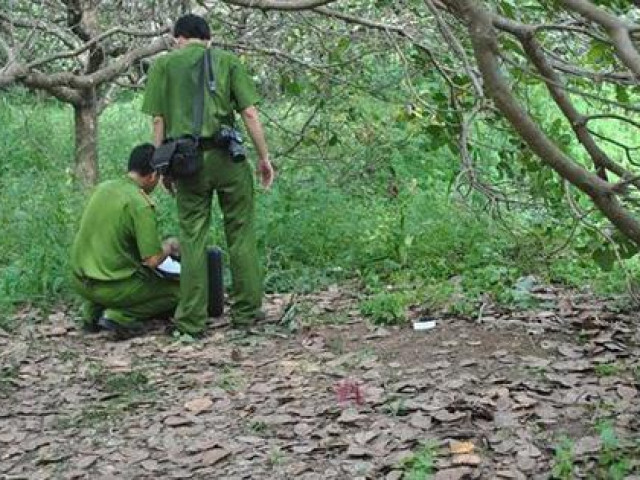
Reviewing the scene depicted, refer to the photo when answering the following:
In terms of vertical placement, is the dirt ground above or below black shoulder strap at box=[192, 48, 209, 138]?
below

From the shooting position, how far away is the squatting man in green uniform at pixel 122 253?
7.01m

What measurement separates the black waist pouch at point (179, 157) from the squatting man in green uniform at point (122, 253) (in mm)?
364

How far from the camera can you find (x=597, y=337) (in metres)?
6.09

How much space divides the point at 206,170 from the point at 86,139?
3.26 meters

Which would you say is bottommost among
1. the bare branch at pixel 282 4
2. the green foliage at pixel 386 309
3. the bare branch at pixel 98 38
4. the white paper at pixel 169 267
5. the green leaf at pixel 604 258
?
the green foliage at pixel 386 309

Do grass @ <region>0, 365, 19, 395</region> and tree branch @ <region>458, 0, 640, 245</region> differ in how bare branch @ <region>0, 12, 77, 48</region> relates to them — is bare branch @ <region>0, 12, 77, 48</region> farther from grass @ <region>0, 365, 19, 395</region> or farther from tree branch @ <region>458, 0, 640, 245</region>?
tree branch @ <region>458, 0, 640, 245</region>

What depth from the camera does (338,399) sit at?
5.53m

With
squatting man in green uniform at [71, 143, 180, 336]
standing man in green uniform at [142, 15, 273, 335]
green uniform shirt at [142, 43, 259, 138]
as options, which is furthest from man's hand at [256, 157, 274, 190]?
squatting man in green uniform at [71, 143, 180, 336]

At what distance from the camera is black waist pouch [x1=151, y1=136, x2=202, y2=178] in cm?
660

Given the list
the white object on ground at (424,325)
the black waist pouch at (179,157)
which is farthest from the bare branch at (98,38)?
the white object on ground at (424,325)

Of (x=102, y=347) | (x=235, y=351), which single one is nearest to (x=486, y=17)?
(x=235, y=351)

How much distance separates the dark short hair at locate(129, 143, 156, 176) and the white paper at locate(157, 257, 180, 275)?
57cm

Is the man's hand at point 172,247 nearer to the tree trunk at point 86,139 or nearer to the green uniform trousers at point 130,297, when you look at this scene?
the green uniform trousers at point 130,297

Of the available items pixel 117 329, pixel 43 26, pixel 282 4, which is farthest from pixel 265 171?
pixel 43 26
